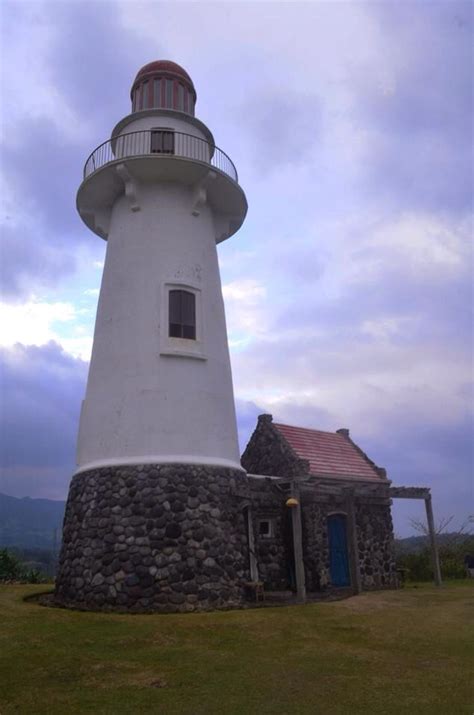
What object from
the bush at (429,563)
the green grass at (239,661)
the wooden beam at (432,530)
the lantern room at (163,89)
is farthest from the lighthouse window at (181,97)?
the bush at (429,563)

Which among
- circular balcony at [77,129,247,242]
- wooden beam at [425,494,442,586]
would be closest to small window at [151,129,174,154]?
circular balcony at [77,129,247,242]

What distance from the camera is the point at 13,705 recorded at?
21.1 feet

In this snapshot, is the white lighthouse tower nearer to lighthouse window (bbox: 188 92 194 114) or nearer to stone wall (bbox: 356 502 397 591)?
lighthouse window (bbox: 188 92 194 114)

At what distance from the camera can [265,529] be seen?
54.5 ft

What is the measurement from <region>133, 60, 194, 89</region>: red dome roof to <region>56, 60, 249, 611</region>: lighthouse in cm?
5

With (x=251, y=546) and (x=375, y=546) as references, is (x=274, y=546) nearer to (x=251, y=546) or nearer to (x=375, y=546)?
(x=251, y=546)

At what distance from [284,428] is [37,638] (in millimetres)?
10892

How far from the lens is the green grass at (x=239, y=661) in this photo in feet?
21.4

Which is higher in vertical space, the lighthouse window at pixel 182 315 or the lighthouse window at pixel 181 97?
the lighthouse window at pixel 181 97

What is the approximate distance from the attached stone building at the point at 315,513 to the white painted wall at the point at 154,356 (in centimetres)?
226

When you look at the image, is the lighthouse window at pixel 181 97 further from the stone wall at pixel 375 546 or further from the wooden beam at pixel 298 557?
the stone wall at pixel 375 546

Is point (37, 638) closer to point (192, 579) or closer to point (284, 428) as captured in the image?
point (192, 579)

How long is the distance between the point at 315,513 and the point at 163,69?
13243 millimetres

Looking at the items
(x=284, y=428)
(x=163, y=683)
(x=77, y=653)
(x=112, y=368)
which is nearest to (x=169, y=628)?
(x=77, y=653)
